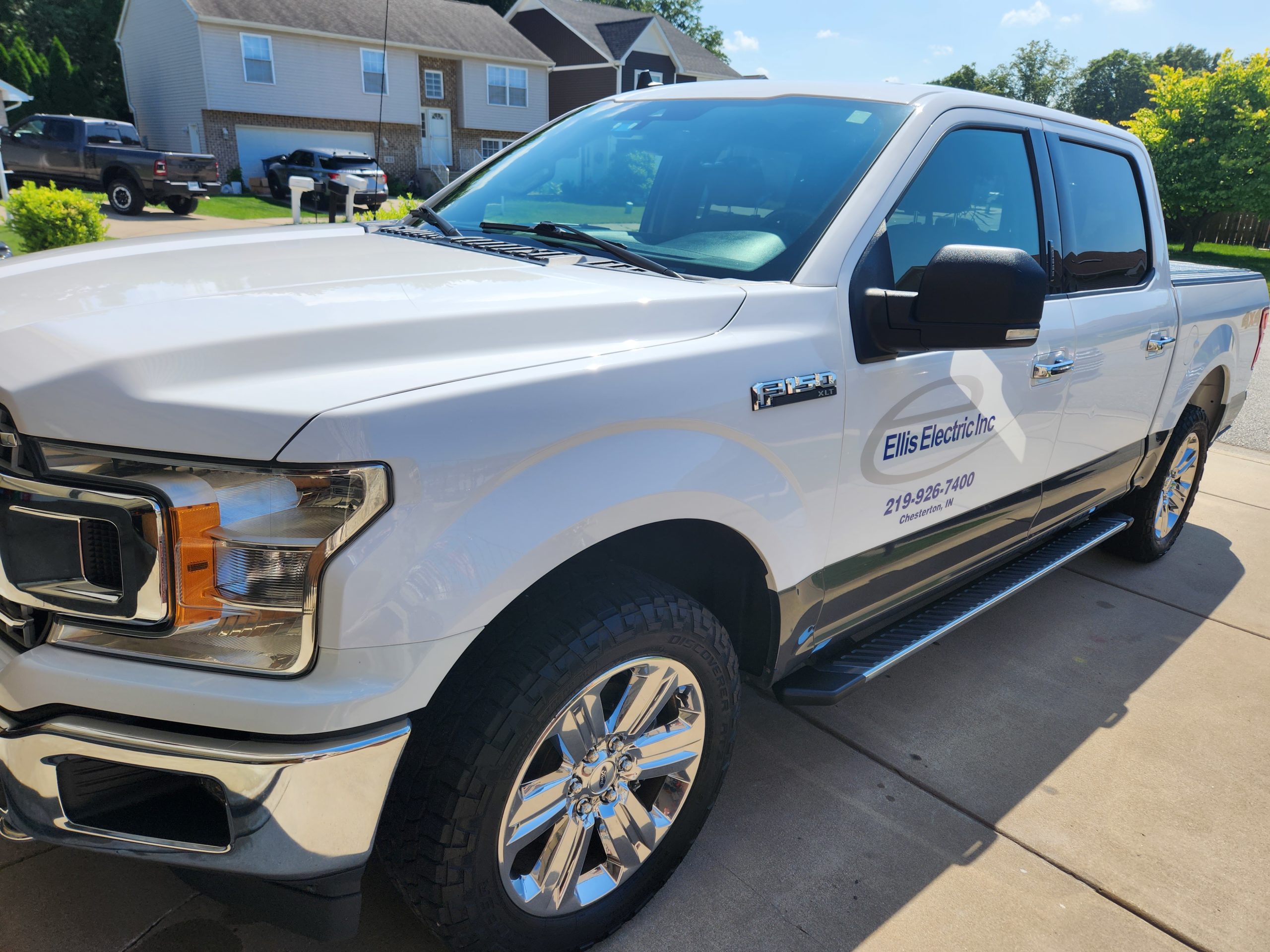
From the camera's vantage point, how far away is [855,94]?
275 cm

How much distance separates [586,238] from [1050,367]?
1.56m

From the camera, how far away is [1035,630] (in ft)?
13.2

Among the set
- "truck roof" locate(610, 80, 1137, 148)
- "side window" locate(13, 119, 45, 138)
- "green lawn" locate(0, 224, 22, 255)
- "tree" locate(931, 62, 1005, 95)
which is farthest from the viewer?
"tree" locate(931, 62, 1005, 95)

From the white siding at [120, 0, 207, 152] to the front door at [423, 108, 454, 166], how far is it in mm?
7900

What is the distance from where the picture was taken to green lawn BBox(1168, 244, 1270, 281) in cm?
2225

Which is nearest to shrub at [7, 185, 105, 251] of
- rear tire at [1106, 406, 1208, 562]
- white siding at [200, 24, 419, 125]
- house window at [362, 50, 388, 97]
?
rear tire at [1106, 406, 1208, 562]

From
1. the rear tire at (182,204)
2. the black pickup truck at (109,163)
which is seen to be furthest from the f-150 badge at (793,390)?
the rear tire at (182,204)

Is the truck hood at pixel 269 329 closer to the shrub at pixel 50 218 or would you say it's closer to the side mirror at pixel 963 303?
the side mirror at pixel 963 303

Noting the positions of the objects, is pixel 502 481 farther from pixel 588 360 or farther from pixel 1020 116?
pixel 1020 116

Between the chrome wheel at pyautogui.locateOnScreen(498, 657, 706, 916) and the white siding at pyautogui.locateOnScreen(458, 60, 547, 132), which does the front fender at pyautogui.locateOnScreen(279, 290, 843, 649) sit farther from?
the white siding at pyautogui.locateOnScreen(458, 60, 547, 132)

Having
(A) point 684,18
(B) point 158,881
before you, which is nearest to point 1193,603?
(B) point 158,881

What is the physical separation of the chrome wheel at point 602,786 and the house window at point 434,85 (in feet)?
114

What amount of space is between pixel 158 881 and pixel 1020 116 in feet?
10.9

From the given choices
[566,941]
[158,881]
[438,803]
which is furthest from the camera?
[158,881]
